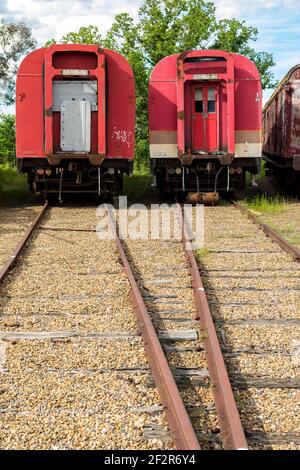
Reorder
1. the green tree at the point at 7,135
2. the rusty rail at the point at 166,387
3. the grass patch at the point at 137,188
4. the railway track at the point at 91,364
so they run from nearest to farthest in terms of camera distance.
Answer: the rusty rail at the point at 166,387 → the railway track at the point at 91,364 → the grass patch at the point at 137,188 → the green tree at the point at 7,135

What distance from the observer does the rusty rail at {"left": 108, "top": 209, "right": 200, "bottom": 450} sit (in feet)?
10.8

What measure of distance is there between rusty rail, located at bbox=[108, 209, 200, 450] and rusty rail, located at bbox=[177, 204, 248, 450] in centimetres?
21

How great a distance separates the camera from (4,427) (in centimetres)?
361

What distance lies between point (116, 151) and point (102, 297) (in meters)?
8.21

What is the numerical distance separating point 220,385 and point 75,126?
1062cm

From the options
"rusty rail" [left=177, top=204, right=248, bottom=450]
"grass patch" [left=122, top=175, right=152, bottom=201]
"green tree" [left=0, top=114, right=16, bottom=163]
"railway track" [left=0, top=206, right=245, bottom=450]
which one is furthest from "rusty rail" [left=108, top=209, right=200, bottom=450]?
"green tree" [left=0, top=114, right=16, bottom=163]

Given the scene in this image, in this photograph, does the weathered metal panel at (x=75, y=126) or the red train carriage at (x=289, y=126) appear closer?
the weathered metal panel at (x=75, y=126)

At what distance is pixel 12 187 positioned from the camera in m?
19.7

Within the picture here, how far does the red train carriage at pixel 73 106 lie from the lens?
44.8 ft

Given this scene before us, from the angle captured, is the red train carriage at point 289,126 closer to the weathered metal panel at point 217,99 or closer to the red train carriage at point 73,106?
the weathered metal panel at point 217,99

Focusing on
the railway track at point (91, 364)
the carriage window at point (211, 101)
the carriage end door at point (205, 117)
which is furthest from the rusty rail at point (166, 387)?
the carriage window at point (211, 101)

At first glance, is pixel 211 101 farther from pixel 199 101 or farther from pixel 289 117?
pixel 289 117

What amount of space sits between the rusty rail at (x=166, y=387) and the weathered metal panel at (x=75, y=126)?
8.46m

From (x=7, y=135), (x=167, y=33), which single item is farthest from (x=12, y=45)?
(x=7, y=135)
